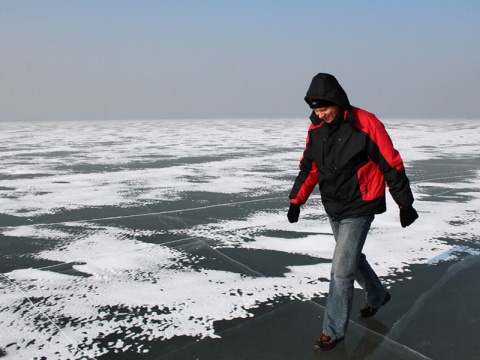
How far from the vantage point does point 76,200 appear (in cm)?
750

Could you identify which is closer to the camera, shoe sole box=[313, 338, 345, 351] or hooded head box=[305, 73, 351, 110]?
hooded head box=[305, 73, 351, 110]

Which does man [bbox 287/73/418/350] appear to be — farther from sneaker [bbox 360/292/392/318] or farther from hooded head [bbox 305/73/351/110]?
sneaker [bbox 360/292/392/318]

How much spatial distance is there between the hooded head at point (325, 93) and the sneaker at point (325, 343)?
131 cm

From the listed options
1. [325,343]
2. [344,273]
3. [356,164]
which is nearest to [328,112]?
[356,164]

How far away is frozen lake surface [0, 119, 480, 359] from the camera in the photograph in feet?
9.70

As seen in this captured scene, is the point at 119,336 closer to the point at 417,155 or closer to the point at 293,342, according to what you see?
the point at 293,342

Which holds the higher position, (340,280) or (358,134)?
(358,134)

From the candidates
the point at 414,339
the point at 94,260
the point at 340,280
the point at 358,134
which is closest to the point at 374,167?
the point at 358,134

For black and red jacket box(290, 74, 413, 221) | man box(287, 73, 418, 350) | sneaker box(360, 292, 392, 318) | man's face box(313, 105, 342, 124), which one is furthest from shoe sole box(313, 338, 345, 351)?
man's face box(313, 105, 342, 124)

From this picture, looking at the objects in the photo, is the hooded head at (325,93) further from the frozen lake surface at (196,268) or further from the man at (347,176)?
the frozen lake surface at (196,268)

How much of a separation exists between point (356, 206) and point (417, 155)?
12316 millimetres

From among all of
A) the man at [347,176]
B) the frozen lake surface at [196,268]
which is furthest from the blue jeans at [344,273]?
the frozen lake surface at [196,268]

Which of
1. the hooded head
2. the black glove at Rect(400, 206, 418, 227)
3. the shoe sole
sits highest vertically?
the hooded head

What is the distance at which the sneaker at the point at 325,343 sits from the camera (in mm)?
2791
